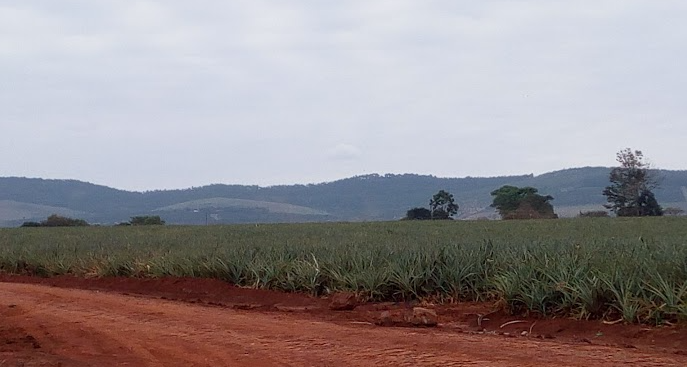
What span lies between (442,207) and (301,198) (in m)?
49.7

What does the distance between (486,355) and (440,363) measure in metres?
Answer: 0.63

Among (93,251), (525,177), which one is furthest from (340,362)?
(525,177)

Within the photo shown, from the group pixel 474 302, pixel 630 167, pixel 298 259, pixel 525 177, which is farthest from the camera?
pixel 525 177

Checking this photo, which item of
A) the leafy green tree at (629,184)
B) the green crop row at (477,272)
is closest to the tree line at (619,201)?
the leafy green tree at (629,184)

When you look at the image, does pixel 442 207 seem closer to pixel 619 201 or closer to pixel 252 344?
pixel 619 201

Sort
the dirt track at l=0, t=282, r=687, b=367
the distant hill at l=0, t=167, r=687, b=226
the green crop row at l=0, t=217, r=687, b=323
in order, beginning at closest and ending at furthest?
1. the dirt track at l=0, t=282, r=687, b=367
2. the green crop row at l=0, t=217, r=687, b=323
3. the distant hill at l=0, t=167, r=687, b=226

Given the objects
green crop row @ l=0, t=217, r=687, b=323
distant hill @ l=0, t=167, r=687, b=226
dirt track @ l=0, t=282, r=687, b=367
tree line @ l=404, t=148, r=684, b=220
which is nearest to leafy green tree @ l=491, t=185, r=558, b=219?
tree line @ l=404, t=148, r=684, b=220

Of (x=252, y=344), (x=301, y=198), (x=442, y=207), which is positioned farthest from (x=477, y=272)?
(x=301, y=198)

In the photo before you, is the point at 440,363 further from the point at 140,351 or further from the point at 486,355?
the point at 140,351

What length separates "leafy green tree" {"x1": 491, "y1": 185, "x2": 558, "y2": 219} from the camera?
278ft

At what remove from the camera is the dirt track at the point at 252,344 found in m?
7.49

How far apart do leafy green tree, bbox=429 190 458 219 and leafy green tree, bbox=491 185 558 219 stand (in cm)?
537

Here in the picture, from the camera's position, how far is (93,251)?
22672mm

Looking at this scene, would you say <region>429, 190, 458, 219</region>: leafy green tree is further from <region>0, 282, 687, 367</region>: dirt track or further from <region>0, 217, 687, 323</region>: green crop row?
<region>0, 282, 687, 367</region>: dirt track
